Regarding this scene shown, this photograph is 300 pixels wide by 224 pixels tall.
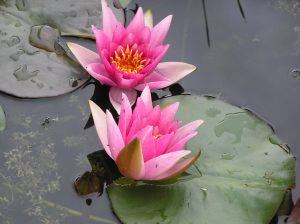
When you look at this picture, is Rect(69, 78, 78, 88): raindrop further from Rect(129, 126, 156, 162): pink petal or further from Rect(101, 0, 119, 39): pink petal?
Rect(129, 126, 156, 162): pink petal

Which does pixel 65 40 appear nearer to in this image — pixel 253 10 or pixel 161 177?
pixel 161 177

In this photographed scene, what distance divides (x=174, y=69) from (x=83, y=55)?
0.47 m

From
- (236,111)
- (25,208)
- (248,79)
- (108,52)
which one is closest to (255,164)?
(236,111)

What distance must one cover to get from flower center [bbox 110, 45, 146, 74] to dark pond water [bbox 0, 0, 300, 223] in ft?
0.76

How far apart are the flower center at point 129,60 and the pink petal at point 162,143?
1.64 ft

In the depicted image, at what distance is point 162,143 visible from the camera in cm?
211

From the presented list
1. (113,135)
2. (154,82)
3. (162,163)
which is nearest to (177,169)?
(162,163)

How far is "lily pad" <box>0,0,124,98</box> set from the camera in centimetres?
250

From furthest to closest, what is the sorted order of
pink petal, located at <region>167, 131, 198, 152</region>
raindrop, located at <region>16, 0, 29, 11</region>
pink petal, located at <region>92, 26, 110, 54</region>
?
raindrop, located at <region>16, 0, 29, 11</region> → pink petal, located at <region>92, 26, 110, 54</region> → pink petal, located at <region>167, 131, 198, 152</region>

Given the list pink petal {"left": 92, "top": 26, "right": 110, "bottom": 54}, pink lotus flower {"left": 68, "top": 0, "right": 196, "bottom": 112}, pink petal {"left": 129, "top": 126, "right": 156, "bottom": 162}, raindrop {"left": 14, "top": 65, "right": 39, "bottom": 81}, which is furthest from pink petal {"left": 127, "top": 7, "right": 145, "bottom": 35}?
pink petal {"left": 129, "top": 126, "right": 156, "bottom": 162}

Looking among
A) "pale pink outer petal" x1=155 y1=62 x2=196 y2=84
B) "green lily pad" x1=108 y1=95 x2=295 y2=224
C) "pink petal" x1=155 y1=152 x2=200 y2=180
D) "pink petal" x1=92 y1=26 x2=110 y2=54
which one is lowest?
"green lily pad" x1=108 y1=95 x2=295 y2=224

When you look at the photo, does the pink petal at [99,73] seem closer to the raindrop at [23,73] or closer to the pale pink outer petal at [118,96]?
the pale pink outer petal at [118,96]

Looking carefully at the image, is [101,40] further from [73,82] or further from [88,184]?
[88,184]

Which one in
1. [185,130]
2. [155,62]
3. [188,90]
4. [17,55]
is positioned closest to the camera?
[185,130]
